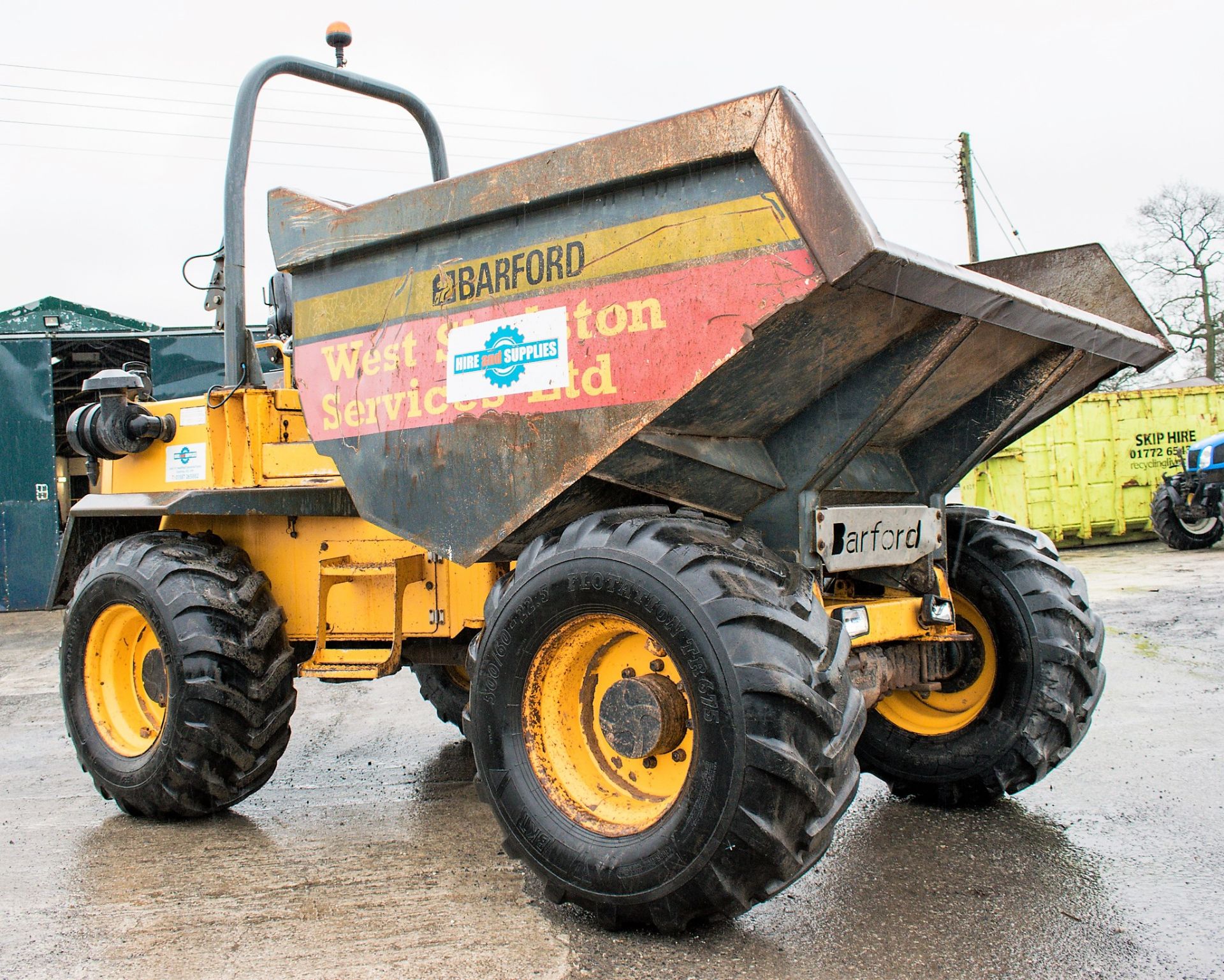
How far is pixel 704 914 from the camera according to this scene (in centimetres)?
297

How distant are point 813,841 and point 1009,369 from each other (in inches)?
72.8

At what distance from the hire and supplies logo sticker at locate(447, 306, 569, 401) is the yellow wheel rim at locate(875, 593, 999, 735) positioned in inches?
79.7

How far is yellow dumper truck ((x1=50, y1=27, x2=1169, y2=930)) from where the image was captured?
2906mm

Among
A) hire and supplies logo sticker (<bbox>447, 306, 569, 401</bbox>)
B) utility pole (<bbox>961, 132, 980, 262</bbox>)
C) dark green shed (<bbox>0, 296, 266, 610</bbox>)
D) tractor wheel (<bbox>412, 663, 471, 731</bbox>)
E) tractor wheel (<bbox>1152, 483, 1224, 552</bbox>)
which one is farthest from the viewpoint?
utility pole (<bbox>961, 132, 980, 262</bbox>)

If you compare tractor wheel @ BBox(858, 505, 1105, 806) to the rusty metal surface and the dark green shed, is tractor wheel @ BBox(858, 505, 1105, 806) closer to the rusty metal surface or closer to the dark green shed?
the rusty metal surface

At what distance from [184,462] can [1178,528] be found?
14.4 meters

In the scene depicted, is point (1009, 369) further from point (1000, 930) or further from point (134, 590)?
point (134, 590)

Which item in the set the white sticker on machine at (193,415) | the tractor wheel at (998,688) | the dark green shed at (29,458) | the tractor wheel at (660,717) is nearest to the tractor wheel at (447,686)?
the white sticker on machine at (193,415)

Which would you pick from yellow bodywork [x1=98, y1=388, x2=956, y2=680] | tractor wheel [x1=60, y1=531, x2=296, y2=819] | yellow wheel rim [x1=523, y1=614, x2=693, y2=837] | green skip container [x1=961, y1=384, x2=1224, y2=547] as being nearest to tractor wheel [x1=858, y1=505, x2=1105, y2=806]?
yellow bodywork [x1=98, y1=388, x2=956, y2=680]

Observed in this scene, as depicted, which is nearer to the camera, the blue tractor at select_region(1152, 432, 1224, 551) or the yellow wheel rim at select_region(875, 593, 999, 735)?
the yellow wheel rim at select_region(875, 593, 999, 735)

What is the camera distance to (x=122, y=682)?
4.95 meters

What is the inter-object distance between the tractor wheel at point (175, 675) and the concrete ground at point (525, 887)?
0.21m

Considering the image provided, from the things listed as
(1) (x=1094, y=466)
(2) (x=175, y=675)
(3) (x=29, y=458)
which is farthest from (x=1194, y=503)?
(3) (x=29, y=458)

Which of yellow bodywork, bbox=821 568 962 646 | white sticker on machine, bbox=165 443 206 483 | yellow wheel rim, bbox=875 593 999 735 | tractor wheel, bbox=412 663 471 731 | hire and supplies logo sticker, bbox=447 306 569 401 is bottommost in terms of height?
tractor wheel, bbox=412 663 471 731
